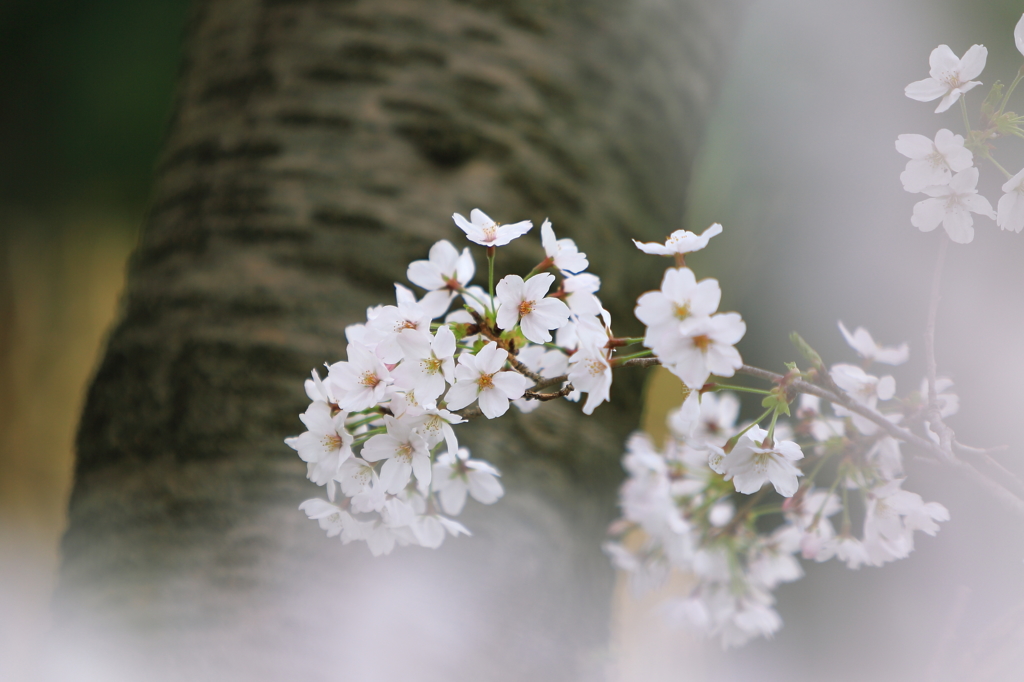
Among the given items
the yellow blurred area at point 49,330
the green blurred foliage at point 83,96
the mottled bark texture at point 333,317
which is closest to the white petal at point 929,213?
the mottled bark texture at point 333,317

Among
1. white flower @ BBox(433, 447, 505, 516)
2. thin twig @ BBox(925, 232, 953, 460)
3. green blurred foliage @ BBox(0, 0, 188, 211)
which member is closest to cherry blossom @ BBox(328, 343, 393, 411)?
white flower @ BBox(433, 447, 505, 516)

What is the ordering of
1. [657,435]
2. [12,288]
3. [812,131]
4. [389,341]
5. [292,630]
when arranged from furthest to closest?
[12,288]
[657,435]
[812,131]
[292,630]
[389,341]

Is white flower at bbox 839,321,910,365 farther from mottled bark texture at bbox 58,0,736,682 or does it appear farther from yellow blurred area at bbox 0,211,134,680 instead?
yellow blurred area at bbox 0,211,134,680

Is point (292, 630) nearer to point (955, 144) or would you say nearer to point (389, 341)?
point (389, 341)

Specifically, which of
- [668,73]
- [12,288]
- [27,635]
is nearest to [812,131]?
[668,73]

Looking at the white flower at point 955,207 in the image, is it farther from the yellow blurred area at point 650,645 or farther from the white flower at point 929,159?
the yellow blurred area at point 650,645

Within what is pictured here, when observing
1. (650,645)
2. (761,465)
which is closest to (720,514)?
(761,465)
